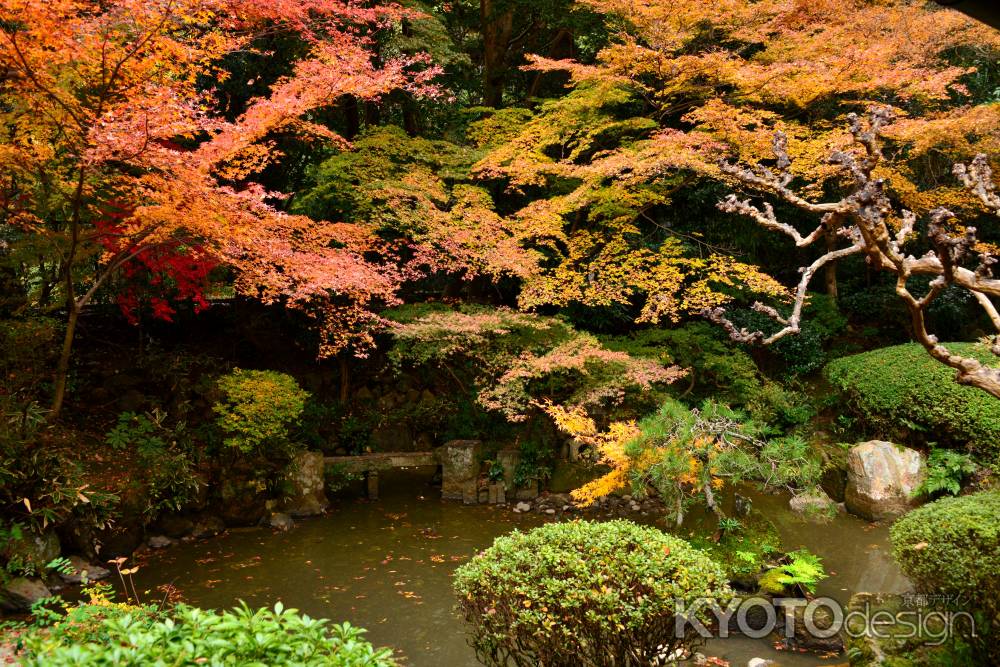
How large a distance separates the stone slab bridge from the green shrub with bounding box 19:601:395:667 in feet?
21.0

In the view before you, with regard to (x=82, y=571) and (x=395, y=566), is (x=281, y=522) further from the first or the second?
(x=82, y=571)

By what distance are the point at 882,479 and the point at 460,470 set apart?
5.46 metres

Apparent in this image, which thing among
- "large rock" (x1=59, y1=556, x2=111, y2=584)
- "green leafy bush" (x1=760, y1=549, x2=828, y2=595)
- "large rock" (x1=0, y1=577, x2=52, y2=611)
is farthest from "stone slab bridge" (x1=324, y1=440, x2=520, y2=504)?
"green leafy bush" (x1=760, y1=549, x2=828, y2=595)

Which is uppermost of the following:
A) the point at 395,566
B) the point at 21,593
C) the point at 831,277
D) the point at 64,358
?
the point at 831,277

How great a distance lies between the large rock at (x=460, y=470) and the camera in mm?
8742

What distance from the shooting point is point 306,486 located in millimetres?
8180

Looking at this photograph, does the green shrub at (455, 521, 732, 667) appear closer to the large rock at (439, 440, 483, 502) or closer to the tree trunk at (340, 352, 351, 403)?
the large rock at (439, 440, 483, 502)

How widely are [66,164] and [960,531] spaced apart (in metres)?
8.68

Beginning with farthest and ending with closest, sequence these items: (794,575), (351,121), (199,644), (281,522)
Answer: (351,121), (281,522), (794,575), (199,644)

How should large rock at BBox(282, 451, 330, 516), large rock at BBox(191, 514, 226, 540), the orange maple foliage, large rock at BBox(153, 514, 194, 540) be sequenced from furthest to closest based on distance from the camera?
1. large rock at BBox(282, 451, 330, 516)
2. large rock at BBox(191, 514, 226, 540)
3. large rock at BBox(153, 514, 194, 540)
4. the orange maple foliage

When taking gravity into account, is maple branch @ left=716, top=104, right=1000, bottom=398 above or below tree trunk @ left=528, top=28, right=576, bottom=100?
below

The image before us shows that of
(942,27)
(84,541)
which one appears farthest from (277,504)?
(942,27)

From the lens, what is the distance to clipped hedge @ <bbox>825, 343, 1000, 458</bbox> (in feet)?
24.4

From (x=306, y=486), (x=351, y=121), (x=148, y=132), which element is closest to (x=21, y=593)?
(x=306, y=486)
